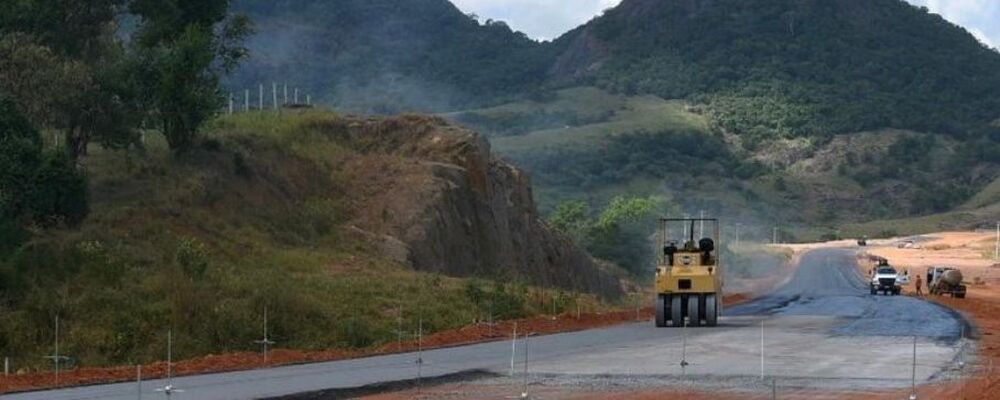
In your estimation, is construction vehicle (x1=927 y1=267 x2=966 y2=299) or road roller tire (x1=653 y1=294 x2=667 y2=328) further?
construction vehicle (x1=927 y1=267 x2=966 y2=299)

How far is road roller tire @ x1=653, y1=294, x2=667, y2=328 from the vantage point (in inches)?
1702

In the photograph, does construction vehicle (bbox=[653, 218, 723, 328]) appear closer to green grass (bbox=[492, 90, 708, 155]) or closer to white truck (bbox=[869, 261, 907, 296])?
white truck (bbox=[869, 261, 907, 296])

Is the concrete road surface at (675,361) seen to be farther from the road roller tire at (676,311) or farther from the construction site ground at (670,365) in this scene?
the road roller tire at (676,311)

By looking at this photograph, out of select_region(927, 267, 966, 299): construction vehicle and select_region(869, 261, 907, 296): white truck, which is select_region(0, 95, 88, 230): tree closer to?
select_region(869, 261, 907, 296): white truck

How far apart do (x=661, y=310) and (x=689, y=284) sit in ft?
4.66

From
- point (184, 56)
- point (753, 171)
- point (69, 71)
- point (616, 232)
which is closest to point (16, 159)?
A: point (69, 71)

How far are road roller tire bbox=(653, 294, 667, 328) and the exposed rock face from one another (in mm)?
13585

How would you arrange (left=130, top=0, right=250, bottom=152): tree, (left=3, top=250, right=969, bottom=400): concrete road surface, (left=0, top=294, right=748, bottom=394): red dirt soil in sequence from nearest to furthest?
(left=3, top=250, right=969, bottom=400): concrete road surface < (left=0, top=294, right=748, bottom=394): red dirt soil < (left=130, top=0, right=250, bottom=152): tree

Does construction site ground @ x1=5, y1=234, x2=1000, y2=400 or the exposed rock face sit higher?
the exposed rock face

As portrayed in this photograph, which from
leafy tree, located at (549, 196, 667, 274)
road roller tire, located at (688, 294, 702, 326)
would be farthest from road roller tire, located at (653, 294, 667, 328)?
leafy tree, located at (549, 196, 667, 274)

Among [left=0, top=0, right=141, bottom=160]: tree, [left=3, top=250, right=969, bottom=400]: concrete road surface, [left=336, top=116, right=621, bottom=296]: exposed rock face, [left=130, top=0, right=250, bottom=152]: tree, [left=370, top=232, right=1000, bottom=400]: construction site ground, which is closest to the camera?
[left=370, top=232, right=1000, bottom=400]: construction site ground

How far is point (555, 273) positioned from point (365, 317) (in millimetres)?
29155

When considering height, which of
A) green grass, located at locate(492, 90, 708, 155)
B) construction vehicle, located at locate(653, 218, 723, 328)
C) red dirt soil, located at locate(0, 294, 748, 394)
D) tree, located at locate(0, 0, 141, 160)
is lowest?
red dirt soil, located at locate(0, 294, 748, 394)

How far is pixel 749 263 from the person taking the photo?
116812 millimetres
